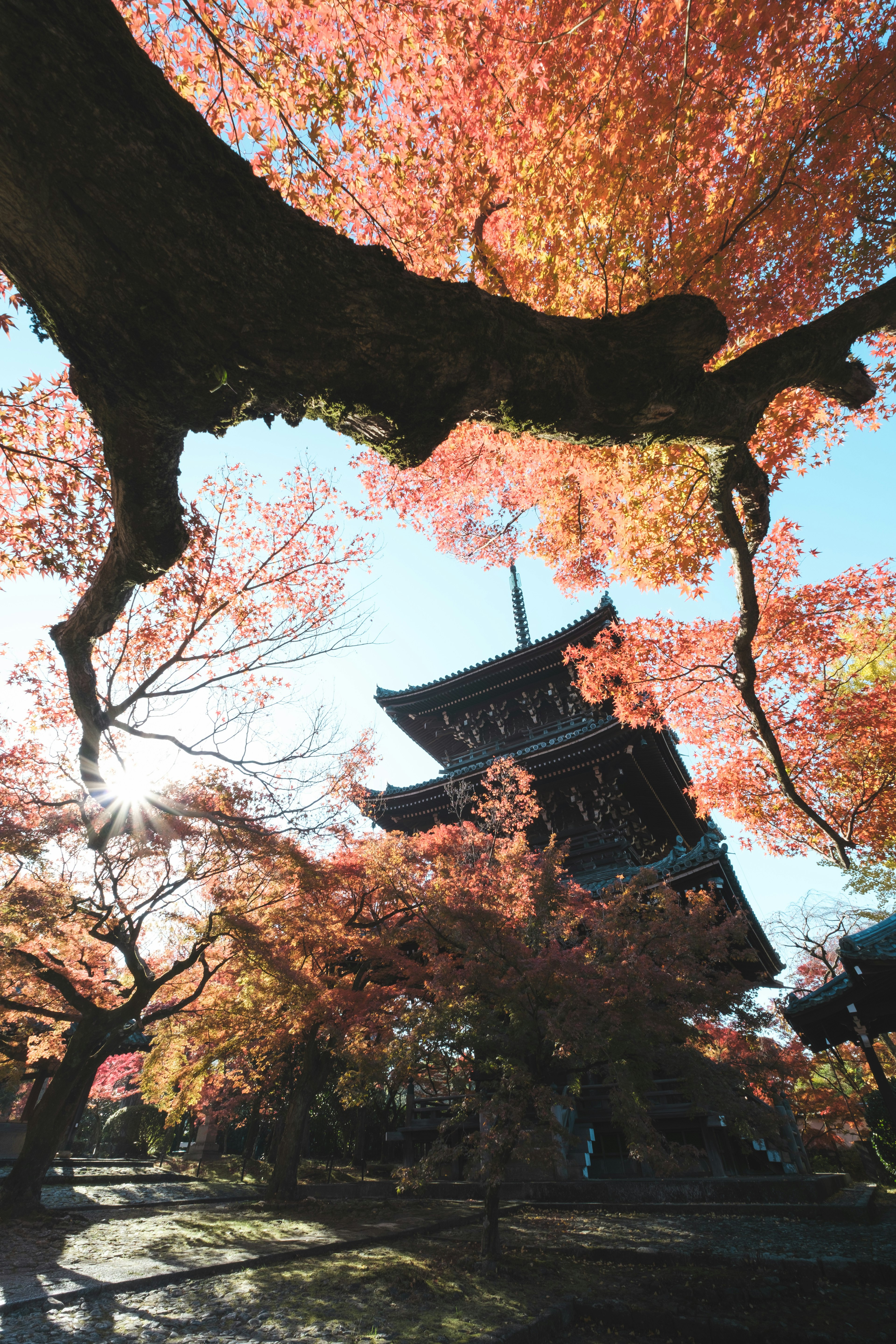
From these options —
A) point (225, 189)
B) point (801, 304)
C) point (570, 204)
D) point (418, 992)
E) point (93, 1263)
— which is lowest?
point (93, 1263)

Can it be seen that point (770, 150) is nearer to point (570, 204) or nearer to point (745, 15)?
point (745, 15)

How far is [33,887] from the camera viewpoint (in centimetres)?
822

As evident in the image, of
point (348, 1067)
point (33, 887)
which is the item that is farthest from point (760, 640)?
point (33, 887)

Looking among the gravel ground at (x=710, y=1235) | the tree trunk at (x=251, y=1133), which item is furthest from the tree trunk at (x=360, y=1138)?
the gravel ground at (x=710, y=1235)

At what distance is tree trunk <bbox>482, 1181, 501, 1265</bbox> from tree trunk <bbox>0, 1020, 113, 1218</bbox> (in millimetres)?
5985

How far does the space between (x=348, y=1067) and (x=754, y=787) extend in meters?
8.93

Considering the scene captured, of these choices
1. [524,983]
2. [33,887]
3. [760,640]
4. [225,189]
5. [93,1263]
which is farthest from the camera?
[760,640]

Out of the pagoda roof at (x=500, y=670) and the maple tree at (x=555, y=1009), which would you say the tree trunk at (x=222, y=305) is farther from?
the pagoda roof at (x=500, y=670)

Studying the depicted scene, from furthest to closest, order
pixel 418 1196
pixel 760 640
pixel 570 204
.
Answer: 1. pixel 418 1196
2. pixel 760 640
3. pixel 570 204

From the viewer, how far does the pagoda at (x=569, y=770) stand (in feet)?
42.1

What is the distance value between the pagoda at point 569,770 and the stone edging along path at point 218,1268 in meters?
6.36

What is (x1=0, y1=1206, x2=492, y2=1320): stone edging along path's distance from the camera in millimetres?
4066

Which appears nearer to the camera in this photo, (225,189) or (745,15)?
(225,189)

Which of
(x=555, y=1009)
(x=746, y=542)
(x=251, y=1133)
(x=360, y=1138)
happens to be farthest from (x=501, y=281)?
(x=251, y=1133)
